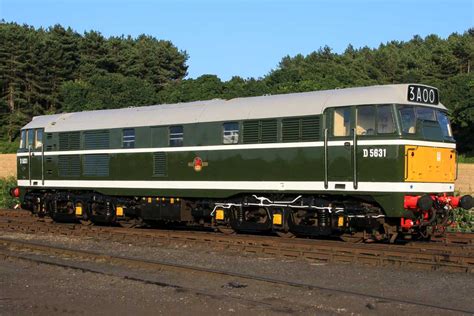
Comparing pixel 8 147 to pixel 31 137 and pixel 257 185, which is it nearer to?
pixel 31 137

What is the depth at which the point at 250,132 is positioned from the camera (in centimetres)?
1691

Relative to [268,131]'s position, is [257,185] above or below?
below

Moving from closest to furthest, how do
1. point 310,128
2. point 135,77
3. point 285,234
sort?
point 310,128, point 285,234, point 135,77

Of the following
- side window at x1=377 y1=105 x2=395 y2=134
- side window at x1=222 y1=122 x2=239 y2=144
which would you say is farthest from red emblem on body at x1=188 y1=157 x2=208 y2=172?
side window at x1=377 y1=105 x2=395 y2=134

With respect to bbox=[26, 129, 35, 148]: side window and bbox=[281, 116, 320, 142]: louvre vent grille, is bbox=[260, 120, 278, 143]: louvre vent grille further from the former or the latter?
bbox=[26, 129, 35, 148]: side window

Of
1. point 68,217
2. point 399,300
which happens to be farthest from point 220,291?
point 68,217

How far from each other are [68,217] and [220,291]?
42.7 ft

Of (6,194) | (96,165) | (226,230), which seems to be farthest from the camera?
(6,194)

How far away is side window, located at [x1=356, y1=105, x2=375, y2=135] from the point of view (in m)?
14.8

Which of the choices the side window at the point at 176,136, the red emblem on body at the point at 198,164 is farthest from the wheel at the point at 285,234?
the side window at the point at 176,136

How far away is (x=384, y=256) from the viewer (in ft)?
43.8

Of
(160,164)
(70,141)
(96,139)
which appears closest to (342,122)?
(160,164)

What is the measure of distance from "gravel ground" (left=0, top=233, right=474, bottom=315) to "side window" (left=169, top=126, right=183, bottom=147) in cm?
557

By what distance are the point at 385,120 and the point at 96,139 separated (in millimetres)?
10309
